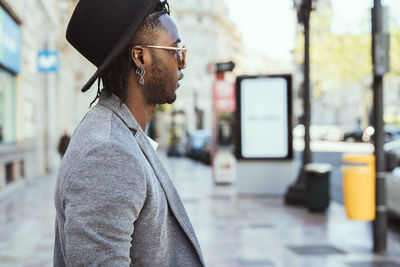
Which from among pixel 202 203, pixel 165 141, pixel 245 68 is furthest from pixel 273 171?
pixel 245 68

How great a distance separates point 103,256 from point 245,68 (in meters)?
98.3

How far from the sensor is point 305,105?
35.5 feet

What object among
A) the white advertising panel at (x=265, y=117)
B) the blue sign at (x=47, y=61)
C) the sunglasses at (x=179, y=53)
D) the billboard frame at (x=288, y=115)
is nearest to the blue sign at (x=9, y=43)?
the blue sign at (x=47, y=61)

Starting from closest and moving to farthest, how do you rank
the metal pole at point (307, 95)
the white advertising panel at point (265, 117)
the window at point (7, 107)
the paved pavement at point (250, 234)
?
1. the paved pavement at point (250, 234)
2. the metal pole at point (307, 95)
3. the window at point (7, 107)
4. the white advertising panel at point (265, 117)

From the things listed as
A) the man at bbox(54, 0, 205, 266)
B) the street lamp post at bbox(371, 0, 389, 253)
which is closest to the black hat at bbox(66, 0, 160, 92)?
the man at bbox(54, 0, 205, 266)

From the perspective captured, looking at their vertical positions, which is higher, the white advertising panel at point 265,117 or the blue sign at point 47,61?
the blue sign at point 47,61

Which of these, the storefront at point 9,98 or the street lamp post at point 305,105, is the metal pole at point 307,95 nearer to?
the street lamp post at point 305,105

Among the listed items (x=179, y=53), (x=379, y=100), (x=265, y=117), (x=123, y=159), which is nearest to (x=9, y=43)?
(x=265, y=117)

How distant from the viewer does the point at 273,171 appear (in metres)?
12.8

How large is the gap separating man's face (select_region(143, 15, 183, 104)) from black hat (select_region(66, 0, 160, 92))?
123 mm

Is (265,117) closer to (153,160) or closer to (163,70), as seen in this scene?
(163,70)

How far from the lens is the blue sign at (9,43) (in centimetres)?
1073

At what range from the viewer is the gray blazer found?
118 centimetres

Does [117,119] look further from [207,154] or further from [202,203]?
[207,154]
